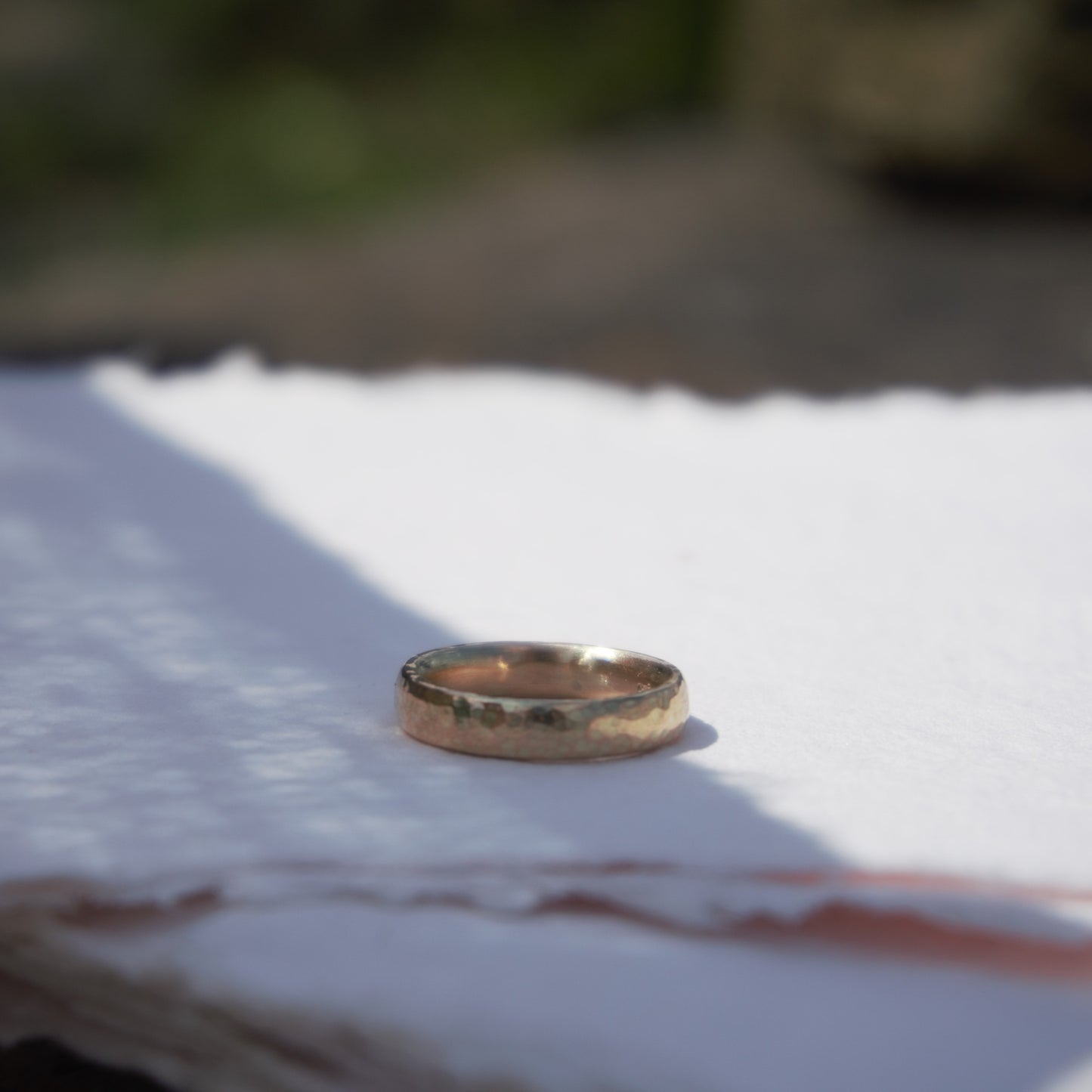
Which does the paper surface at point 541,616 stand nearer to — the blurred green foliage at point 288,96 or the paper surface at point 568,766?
the paper surface at point 568,766

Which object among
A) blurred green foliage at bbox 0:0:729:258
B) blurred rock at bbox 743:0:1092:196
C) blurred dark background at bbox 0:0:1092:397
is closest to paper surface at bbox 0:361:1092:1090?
blurred dark background at bbox 0:0:1092:397

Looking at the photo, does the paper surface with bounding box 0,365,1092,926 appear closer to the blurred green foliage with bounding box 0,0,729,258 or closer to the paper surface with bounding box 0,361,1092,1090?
the paper surface with bounding box 0,361,1092,1090

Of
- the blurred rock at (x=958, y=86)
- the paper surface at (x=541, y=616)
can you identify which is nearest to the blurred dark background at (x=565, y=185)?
the blurred rock at (x=958, y=86)

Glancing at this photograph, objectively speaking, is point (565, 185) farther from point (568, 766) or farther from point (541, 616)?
point (568, 766)

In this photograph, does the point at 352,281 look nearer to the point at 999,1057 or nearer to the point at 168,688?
the point at 168,688

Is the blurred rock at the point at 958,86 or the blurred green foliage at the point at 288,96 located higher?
the blurred green foliage at the point at 288,96

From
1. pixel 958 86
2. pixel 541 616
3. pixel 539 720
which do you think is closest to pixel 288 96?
pixel 958 86
